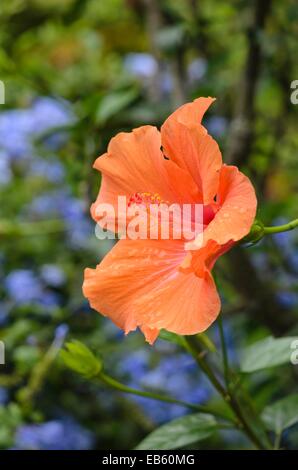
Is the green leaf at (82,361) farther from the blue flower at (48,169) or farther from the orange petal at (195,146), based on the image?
the blue flower at (48,169)

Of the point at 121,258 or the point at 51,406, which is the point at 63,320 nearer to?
the point at 51,406

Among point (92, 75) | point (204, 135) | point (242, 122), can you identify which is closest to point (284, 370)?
point (242, 122)

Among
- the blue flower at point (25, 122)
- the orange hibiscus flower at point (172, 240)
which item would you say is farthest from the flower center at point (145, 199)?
the blue flower at point (25, 122)

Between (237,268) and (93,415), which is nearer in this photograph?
(237,268)

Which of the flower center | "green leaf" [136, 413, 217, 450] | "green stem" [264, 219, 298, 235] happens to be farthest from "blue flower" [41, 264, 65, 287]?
"green stem" [264, 219, 298, 235]

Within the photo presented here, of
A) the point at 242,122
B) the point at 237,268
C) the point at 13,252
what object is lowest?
the point at 237,268

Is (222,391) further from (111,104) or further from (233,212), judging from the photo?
(111,104)

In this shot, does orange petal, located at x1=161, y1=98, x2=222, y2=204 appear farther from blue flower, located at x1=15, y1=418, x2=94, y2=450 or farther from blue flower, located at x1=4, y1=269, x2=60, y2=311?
blue flower, located at x1=4, y1=269, x2=60, y2=311
